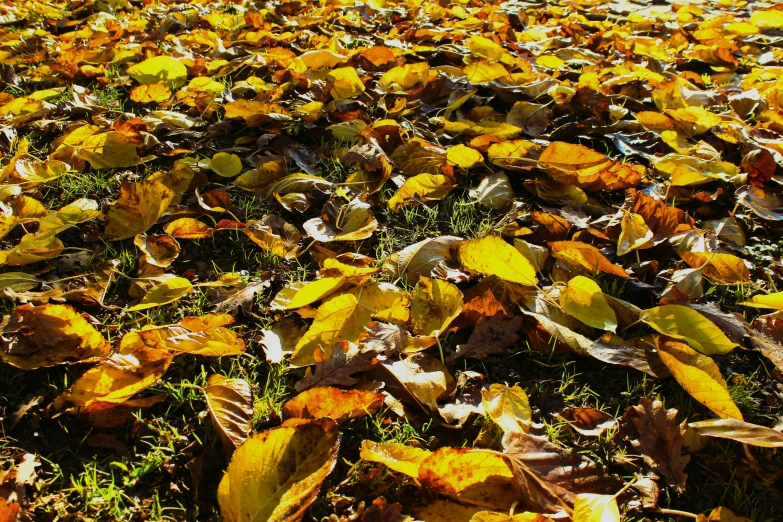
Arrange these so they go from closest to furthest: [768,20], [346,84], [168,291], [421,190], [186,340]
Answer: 1. [186,340]
2. [168,291]
3. [421,190]
4. [346,84]
5. [768,20]

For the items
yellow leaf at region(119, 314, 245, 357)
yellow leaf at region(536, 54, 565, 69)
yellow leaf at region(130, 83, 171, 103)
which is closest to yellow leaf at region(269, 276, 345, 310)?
yellow leaf at region(119, 314, 245, 357)

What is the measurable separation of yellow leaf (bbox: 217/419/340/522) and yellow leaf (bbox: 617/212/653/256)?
112 centimetres

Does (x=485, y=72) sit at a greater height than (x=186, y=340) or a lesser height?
greater

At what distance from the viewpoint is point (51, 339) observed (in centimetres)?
144

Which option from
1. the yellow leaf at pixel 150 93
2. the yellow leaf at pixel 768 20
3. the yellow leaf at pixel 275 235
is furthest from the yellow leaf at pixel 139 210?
the yellow leaf at pixel 768 20

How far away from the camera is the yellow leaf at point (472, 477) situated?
1.14 metres

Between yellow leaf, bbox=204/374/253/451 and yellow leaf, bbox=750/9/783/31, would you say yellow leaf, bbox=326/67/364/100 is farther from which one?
yellow leaf, bbox=750/9/783/31

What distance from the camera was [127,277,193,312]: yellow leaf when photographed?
1638mm

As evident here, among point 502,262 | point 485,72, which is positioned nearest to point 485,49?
point 485,72

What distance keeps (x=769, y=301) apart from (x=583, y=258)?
0.52 meters

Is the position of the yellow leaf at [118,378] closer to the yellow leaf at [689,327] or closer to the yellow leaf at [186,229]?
the yellow leaf at [186,229]

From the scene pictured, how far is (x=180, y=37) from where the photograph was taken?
3543mm

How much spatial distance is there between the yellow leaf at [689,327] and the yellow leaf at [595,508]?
56cm

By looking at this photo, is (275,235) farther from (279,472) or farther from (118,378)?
(279,472)
